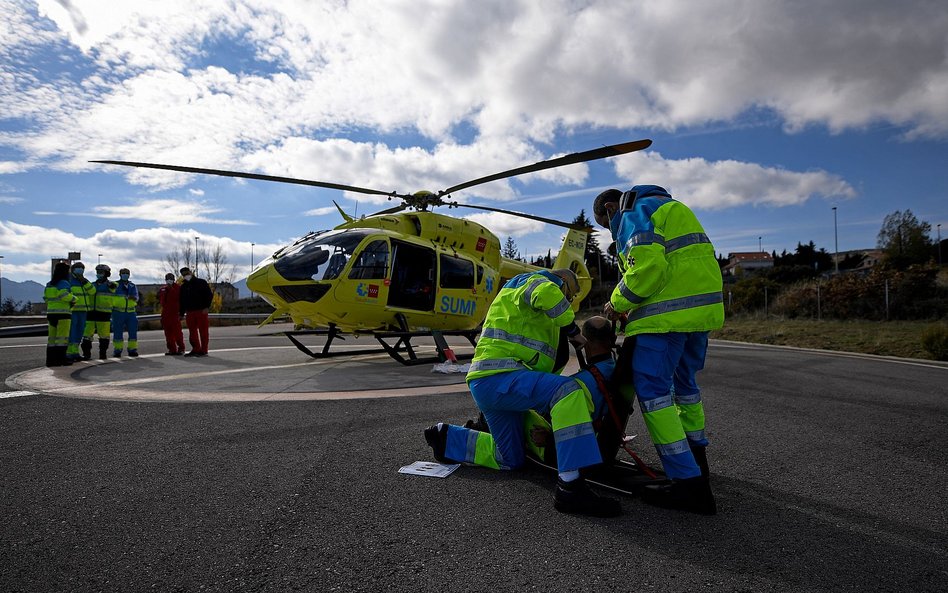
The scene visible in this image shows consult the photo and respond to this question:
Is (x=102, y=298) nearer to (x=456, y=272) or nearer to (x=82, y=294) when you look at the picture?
(x=82, y=294)

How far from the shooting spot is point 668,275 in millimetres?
3232

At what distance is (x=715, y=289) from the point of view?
128 inches

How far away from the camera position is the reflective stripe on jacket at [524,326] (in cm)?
338

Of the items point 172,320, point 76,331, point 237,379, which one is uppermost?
point 172,320

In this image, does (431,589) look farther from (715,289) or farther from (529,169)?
(529,169)

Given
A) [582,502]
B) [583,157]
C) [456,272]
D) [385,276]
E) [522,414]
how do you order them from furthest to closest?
1. [456,272]
2. [385,276]
3. [583,157]
4. [522,414]
5. [582,502]

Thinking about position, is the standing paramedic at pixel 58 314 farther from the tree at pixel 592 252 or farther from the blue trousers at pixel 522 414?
the tree at pixel 592 252

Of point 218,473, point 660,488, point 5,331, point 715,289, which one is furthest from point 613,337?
point 5,331

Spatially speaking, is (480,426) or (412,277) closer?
(480,426)

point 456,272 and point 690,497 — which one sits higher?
point 456,272

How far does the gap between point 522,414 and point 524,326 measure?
619mm

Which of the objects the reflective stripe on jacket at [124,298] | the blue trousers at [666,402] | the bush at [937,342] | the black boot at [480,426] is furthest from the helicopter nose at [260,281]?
the bush at [937,342]

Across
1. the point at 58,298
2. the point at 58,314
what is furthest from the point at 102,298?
the point at 58,314

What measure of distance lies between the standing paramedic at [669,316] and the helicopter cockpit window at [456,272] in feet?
23.0
